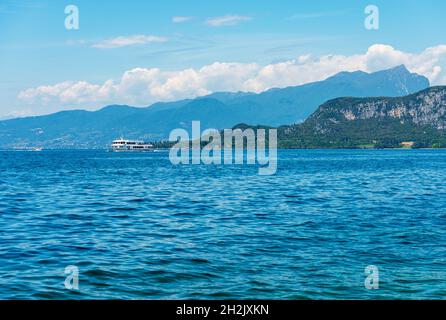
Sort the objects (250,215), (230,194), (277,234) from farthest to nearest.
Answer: (230,194), (250,215), (277,234)

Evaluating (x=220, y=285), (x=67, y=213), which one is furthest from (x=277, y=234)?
(x=67, y=213)

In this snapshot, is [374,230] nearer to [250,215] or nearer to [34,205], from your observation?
[250,215]

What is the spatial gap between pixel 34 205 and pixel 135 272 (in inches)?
1244

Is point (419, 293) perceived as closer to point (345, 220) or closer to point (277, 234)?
point (277, 234)

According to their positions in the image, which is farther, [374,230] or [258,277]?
[374,230]

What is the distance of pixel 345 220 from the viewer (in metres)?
42.3

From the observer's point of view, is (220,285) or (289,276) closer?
(220,285)

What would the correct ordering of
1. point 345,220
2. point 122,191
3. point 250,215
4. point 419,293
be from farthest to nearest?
point 122,191, point 250,215, point 345,220, point 419,293

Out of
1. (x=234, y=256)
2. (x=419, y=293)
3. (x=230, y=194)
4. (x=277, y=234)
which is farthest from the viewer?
(x=230, y=194)

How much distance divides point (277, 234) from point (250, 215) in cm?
996

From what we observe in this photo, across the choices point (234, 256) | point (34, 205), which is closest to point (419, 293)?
point (234, 256)

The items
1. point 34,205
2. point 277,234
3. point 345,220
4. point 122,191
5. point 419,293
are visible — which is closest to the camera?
point 419,293
